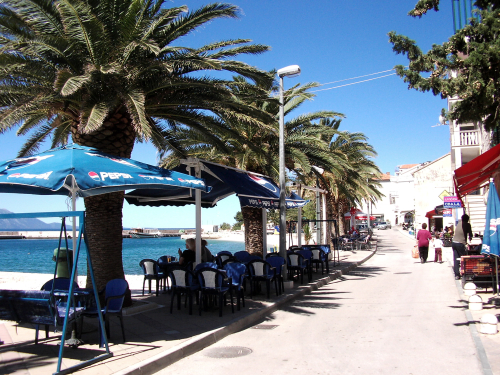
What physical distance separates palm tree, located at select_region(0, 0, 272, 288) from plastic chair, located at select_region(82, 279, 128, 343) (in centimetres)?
180

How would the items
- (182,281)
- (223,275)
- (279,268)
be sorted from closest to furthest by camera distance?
(223,275)
(182,281)
(279,268)

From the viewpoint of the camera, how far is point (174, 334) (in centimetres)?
750

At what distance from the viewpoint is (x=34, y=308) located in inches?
245

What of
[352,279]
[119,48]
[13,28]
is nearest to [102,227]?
[119,48]

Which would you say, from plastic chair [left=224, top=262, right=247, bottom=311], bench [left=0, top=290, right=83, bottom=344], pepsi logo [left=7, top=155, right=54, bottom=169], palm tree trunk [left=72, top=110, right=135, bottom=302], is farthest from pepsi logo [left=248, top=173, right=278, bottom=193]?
bench [left=0, top=290, right=83, bottom=344]

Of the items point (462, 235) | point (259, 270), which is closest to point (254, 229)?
point (259, 270)

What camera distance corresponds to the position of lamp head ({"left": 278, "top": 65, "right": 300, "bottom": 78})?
504 inches

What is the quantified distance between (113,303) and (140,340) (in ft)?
2.51

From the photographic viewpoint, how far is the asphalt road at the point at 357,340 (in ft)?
19.5

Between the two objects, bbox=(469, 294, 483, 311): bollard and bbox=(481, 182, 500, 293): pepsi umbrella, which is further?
bbox=(469, 294, 483, 311): bollard

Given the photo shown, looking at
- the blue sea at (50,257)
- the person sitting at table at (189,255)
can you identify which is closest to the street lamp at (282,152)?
the person sitting at table at (189,255)

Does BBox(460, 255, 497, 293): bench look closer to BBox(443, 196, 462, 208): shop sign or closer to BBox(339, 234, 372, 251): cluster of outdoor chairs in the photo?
BBox(443, 196, 462, 208): shop sign

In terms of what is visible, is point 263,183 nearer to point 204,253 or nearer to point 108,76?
point 204,253

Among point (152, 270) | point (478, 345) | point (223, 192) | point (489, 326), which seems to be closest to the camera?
point (478, 345)
